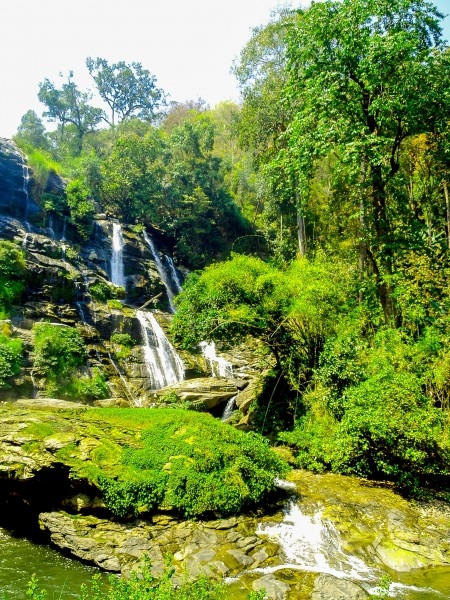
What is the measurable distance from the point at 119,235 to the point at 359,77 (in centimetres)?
2085

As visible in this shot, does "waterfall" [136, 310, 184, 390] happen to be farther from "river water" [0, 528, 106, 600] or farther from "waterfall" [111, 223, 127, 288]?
"river water" [0, 528, 106, 600]

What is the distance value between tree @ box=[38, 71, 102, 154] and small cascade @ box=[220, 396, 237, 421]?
35.9 meters

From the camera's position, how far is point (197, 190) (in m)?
34.3

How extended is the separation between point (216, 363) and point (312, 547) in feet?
49.3

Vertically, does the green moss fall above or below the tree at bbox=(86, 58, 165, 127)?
below

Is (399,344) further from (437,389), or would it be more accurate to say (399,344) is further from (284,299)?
(284,299)

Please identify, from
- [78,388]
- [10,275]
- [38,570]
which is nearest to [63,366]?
[78,388]

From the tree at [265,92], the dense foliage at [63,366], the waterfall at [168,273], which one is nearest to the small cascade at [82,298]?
the dense foliage at [63,366]

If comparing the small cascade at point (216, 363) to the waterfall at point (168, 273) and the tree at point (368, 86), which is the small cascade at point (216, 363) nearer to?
the waterfall at point (168, 273)

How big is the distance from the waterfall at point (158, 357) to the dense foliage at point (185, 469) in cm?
1065

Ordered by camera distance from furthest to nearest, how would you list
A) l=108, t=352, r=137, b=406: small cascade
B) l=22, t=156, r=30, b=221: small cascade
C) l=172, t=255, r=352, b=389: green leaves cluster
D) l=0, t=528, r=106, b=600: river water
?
l=22, t=156, r=30, b=221: small cascade
l=108, t=352, r=137, b=406: small cascade
l=172, t=255, r=352, b=389: green leaves cluster
l=0, t=528, r=106, b=600: river water

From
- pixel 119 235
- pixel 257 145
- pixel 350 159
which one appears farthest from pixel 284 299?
pixel 119 235

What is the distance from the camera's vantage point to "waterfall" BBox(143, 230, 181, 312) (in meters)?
30.0

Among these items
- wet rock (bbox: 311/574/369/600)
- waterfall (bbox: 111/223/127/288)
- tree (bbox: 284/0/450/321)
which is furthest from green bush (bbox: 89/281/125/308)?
wet rock (bbox: 311/574/369/600)
